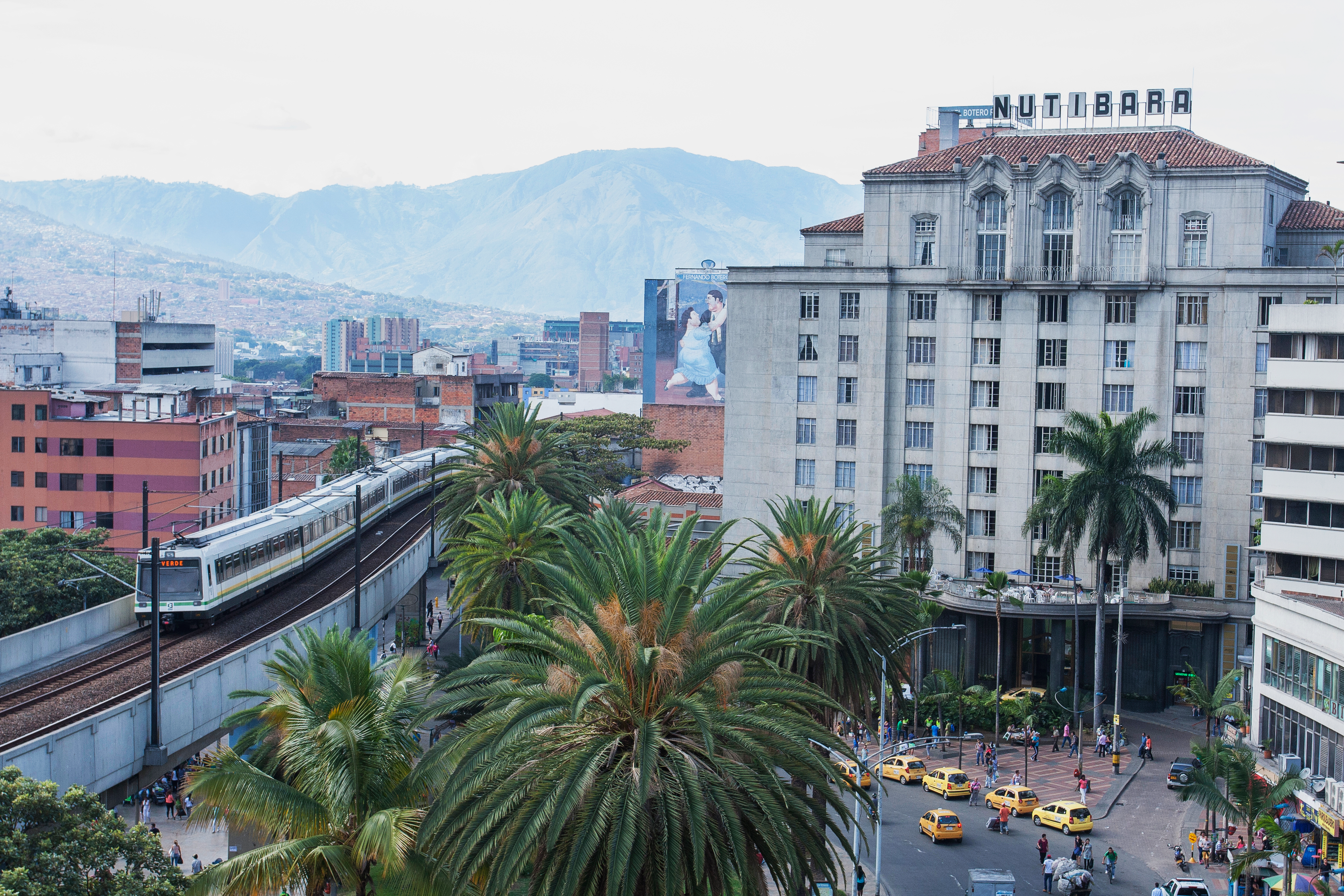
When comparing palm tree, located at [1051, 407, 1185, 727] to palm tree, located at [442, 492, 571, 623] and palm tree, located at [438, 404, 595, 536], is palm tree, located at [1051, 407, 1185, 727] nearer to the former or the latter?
palm tree, located at [438, 404, 595, 536]

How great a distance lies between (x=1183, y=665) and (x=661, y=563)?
58.8 m

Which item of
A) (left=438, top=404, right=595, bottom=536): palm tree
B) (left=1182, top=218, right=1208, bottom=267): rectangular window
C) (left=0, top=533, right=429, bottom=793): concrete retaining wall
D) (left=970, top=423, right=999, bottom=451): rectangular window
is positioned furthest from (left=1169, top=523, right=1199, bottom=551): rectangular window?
(left=0, top=533, right=429, bottom=793): concrete retaining wall

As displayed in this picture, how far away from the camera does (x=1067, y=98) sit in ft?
283

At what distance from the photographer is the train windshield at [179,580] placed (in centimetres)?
5475

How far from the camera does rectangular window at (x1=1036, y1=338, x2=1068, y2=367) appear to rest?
79.6m

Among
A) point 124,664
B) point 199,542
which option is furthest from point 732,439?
point 124,664

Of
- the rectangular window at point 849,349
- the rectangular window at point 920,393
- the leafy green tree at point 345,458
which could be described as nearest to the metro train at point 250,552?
the rectangular window at point 849,349

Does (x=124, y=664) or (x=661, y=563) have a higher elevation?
(x=661, y=563)

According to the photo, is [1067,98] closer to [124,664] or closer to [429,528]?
[429,528]

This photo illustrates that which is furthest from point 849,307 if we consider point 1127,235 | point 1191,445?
point 1191,445

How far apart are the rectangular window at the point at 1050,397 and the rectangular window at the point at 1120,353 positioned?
293 cm

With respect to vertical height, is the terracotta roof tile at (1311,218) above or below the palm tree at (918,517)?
above

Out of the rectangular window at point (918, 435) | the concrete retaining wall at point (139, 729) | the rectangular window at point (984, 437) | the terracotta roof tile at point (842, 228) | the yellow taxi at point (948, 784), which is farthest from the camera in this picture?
the terracotta roof tile at point (842, 228)

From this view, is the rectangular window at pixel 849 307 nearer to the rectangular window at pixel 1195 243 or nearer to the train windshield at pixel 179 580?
Answer: the rectangular window at pixel 1195 243
